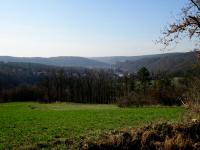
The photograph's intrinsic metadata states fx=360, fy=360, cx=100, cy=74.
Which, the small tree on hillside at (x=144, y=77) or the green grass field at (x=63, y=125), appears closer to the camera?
the green grass field at (x=63, y=125)

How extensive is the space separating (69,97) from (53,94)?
16.4 feet

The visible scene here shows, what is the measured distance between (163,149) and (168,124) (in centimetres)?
200

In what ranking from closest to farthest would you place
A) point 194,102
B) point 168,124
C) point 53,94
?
point 168,124 < point 194,102 < point 53,94

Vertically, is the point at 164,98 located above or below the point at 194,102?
below

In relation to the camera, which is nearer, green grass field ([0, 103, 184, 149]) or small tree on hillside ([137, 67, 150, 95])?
green grass field ([0, 103, 184, 149])

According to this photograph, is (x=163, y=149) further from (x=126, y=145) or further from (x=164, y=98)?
(x=164, y=98)

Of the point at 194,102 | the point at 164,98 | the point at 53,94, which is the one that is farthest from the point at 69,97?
the point at 194,102

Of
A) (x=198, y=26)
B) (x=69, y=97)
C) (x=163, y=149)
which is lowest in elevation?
(x=69, y=97)

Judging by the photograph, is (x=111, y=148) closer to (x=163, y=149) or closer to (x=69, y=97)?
(x=163, y=149)

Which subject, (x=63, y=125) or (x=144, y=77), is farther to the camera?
(x=144, y=77)

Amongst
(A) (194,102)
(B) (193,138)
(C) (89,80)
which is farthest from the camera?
(C) (89,80)

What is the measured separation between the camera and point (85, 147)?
11578 mm

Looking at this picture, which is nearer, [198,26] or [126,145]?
[126,145]

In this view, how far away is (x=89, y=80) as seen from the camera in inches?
4540
